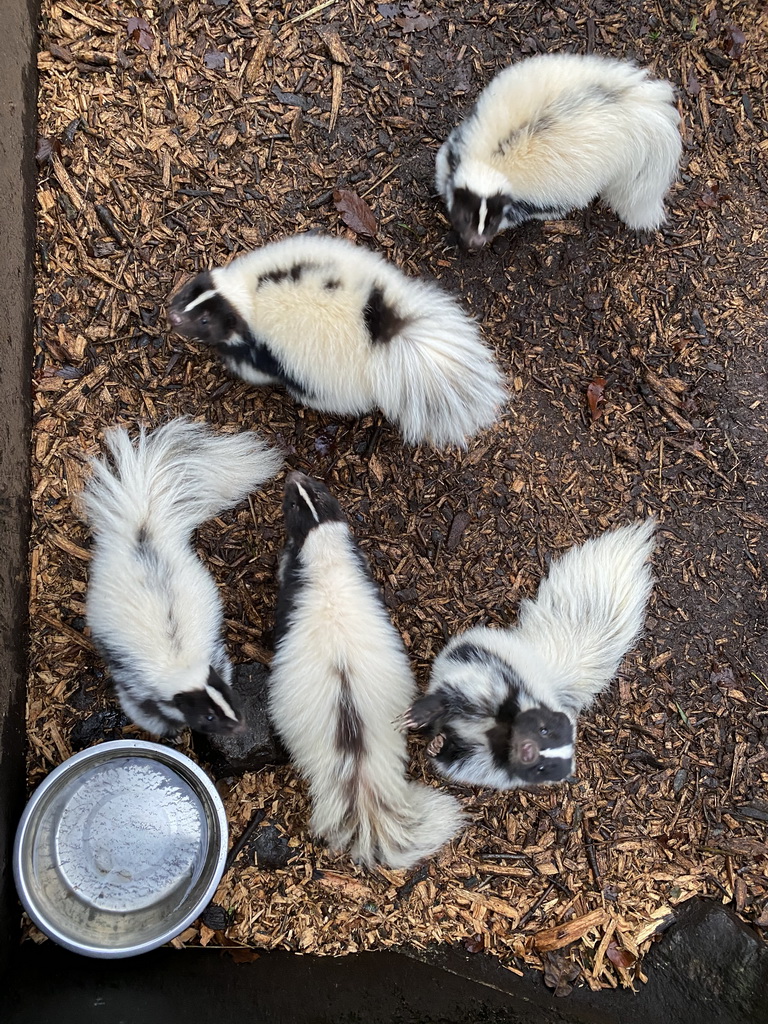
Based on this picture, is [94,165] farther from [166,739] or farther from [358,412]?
[166,739]

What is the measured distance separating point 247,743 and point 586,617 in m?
1.77

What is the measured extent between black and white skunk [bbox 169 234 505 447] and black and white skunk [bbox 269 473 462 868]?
1.76ft

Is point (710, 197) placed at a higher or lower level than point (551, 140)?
lower

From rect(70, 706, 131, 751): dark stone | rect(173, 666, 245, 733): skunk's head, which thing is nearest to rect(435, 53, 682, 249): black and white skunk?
rect(173, 666, 245, 733): skunk's head

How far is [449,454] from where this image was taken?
3877mm

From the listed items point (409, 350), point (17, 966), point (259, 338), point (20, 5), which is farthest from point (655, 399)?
point (17, 966)

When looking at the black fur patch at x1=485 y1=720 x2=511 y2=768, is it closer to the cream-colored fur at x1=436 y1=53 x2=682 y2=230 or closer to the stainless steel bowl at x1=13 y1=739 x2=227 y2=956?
the stainless steel bowl at x1=13 y1=739 x2=227 y2=956

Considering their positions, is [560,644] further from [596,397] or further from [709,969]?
[709,969]

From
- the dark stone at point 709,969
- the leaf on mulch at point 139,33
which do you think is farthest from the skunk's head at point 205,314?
the dark stone at point 709,969

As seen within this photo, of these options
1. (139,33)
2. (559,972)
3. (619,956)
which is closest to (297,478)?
(139,33)

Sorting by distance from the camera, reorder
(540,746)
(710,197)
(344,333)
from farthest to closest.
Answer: (710,197), (344,333), (540,746)

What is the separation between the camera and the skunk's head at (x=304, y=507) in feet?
11.2

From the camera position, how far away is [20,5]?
3572 mm

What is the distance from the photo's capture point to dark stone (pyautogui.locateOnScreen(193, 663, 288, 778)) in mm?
3500
